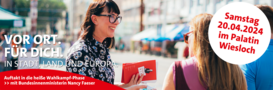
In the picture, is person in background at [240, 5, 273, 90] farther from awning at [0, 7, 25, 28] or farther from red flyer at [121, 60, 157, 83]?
awning at [0, 7, 25, 28]

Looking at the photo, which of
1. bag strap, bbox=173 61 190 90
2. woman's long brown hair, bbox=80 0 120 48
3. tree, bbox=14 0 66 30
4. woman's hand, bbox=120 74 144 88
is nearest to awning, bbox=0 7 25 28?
woman's long brown hair, bbox=80 0 120 48

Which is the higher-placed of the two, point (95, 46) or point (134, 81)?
point (95, 46)

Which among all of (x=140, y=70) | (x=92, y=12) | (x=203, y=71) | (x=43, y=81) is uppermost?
(x=92, y=12)

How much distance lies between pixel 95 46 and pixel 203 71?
2.61 feet

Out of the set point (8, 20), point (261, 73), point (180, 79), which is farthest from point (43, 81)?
point (8, 20)

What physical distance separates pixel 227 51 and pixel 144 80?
72 cm

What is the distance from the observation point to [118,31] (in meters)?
43.8

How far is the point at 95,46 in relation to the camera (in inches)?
70.3

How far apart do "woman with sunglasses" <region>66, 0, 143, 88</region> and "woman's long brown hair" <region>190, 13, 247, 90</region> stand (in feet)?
2.11

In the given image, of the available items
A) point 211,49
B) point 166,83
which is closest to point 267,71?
point 211,49

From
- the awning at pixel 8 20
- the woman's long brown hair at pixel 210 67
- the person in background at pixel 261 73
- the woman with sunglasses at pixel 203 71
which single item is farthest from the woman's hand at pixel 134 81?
the awning at pixel 8 20

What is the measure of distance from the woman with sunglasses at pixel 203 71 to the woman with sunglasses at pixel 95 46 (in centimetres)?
48

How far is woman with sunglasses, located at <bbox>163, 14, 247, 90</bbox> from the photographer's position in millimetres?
1516

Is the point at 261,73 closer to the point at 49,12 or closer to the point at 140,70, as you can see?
the point at 140,70
